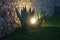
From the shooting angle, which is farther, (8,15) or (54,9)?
(54,9)

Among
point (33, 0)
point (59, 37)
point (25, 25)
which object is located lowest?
point (59, 37)

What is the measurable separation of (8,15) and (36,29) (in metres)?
1.25

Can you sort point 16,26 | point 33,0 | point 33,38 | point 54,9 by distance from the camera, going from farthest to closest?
point 54,9, point 33,0, point 16,26, point 33,38

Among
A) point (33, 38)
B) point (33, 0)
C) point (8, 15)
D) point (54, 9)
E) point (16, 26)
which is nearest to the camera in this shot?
point (33, 38)

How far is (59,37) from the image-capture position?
5168 millimetres

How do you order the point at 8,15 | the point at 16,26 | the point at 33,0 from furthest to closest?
the point at 33,0 < the point at 16,26 < the point at 8,15

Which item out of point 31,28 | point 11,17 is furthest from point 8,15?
point 31,28

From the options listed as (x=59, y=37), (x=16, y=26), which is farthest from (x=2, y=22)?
(x=59, y=37)

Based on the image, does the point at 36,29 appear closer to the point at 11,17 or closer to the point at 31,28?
the point at 31,28

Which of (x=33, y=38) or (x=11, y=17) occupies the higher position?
(x=11, y=17)

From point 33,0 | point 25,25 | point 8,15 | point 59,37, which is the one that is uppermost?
point 33,0

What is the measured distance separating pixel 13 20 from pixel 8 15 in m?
0.36

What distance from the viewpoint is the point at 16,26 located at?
19.3 feet

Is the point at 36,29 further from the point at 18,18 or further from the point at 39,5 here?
the point at 39,5
